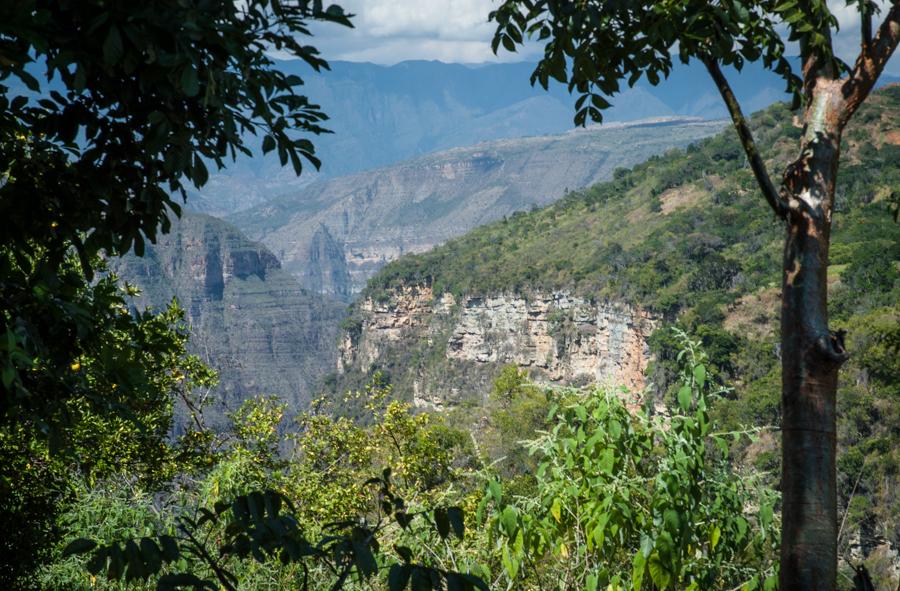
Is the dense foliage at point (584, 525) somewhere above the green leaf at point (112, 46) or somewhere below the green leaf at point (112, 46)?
below

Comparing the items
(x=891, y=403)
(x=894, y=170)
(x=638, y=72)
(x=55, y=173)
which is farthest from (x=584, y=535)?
(x=894, y=170)

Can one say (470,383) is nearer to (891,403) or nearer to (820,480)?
(891,403)

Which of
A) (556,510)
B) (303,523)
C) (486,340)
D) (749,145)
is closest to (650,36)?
(749,145)

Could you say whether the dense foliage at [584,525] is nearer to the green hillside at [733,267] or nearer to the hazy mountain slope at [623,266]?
the green hillside at [733,267]

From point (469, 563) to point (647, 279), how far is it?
4420cm

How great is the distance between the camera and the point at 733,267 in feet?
136

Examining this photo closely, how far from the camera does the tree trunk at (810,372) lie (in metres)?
2.33

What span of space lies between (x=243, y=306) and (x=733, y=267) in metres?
131

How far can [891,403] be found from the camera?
22.2 m

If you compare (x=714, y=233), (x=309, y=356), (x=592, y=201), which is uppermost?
(x=592, y=201)

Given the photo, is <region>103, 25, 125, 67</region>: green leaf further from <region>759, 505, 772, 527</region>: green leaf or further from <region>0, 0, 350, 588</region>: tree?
<region>759, 505, 772, 527</region>: green leaf

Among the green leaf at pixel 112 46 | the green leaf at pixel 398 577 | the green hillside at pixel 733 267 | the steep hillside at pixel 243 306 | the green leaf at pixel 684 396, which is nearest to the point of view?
the green leaf at pixel 398 577

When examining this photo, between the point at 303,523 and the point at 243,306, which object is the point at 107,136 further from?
the point at 243,306

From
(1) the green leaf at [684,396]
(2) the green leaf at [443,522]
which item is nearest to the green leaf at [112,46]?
(2) the green leaf at [443,522]
